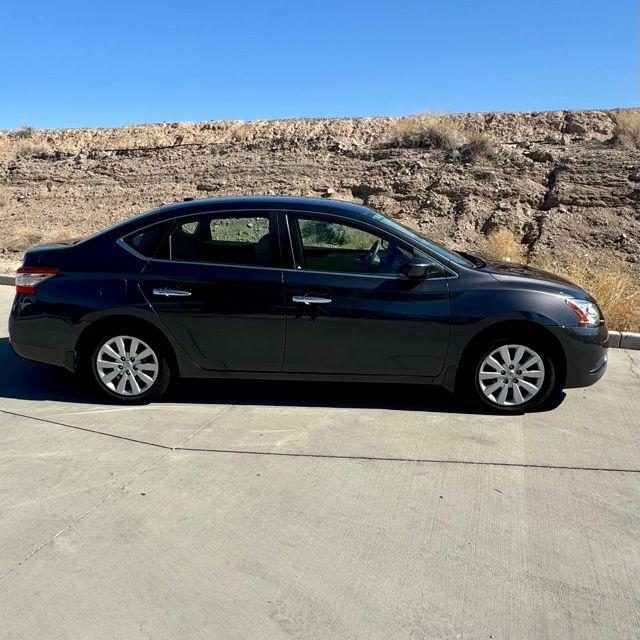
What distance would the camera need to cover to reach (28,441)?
491 centimetres

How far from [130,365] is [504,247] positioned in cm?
949

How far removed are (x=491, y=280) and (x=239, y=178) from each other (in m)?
15.6

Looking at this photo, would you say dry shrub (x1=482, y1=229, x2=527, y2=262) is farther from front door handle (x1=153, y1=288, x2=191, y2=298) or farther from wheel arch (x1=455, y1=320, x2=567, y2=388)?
front door handle (x1=153, y1=288, x2=191, y2=298)

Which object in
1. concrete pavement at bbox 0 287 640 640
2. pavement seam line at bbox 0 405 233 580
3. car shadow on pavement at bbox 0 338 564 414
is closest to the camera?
concrete pavement at bbox 0 287 640 640

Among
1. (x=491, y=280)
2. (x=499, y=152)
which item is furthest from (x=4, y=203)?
(x=491, y=280)

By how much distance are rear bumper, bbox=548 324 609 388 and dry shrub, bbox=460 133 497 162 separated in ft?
45.3

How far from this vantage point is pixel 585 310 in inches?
215

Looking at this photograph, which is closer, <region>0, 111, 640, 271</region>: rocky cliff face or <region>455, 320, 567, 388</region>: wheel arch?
<region>455, 320, 567, 388</region>: wheel arch

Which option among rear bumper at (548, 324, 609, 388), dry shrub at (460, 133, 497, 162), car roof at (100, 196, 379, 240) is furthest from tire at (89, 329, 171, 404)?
dry shrub at (460, 133, 497, 162)

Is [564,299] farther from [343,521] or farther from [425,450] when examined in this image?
[343,521]

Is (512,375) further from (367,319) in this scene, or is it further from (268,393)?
(268,393)

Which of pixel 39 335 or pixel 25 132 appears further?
pixel 25 132

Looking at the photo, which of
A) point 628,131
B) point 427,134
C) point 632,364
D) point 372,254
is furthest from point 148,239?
point 628,131

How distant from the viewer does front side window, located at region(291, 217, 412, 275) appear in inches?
216
